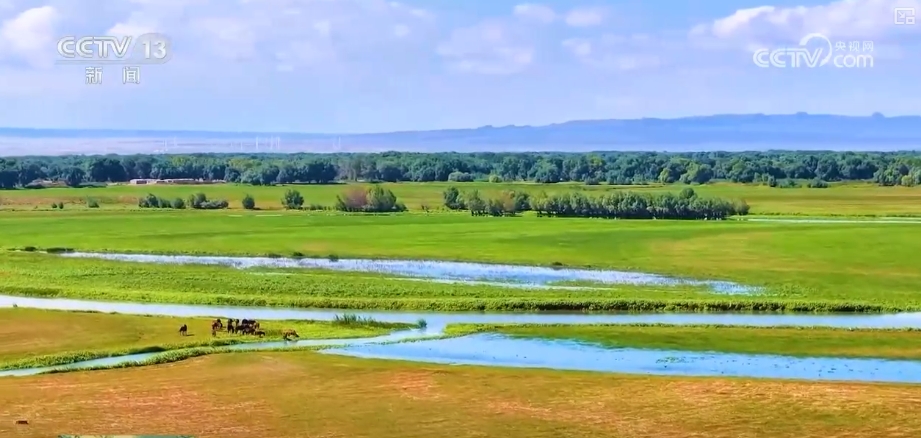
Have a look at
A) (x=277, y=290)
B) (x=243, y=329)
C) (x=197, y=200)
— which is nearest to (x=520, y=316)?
(x=243, y=329)

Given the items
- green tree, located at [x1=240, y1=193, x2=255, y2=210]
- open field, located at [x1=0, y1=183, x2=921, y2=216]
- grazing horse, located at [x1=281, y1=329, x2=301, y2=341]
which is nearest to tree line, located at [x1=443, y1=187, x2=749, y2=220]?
open field, located at [x1=0, y1=183, x2=921, y2=216]

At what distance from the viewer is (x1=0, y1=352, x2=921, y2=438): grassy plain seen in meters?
27.6

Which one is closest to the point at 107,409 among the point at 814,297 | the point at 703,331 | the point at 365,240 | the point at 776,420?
the point at 776,420

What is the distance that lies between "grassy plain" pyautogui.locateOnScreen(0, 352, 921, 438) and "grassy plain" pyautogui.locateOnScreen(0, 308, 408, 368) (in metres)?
4.17

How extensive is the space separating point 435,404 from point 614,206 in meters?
80.5

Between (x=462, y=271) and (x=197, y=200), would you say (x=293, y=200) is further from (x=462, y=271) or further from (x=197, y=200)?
(x=462, y=271)

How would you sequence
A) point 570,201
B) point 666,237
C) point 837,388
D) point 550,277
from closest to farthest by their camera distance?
point 837,388
point 550,277
point 666,237
point 570,201

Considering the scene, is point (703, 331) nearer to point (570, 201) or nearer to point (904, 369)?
point (904, 369)

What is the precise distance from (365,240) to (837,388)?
2200 inches

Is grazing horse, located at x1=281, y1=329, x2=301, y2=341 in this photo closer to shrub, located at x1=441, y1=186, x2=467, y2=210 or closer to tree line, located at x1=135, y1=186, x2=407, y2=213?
tree line, located at x1=135, y1=186, x2=407, y2=213

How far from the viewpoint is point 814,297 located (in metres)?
54.1

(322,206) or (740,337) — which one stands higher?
(322,206)

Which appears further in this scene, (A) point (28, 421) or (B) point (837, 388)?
(B) point (837, 388)

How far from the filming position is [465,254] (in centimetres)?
7531
